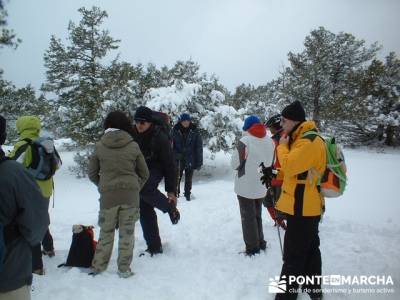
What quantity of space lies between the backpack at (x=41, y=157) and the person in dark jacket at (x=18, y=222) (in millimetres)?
1679

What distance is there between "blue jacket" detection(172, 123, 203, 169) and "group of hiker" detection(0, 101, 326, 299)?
3.08 metres

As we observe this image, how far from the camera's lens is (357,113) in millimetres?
18328

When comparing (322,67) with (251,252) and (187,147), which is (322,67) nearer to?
(187,147)

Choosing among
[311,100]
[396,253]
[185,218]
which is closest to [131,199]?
[185,218]

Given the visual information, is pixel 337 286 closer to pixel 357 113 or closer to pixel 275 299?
pixel 275 299

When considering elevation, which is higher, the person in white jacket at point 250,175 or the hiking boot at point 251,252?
the person in white jacket at point 250,175

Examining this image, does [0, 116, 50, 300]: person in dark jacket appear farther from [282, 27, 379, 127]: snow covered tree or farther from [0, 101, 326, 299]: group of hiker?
[282, 27, 379, 127]: snow covered tree

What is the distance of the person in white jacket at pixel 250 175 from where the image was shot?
4582 millimetres

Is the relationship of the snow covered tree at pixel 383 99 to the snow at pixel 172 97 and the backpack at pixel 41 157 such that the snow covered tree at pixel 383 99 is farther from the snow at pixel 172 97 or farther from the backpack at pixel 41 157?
the backpack at pixel 41 157

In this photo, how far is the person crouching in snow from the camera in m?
4.03

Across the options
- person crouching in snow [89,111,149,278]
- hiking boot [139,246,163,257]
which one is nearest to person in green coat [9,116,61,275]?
person crouching in snow [89,111,149,278]

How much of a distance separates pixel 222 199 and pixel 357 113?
1338 cm

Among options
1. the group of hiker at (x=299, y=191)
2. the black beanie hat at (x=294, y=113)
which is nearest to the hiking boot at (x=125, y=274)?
the group of hiker at (x=299, y=191)

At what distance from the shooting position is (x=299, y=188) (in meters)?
3.22
